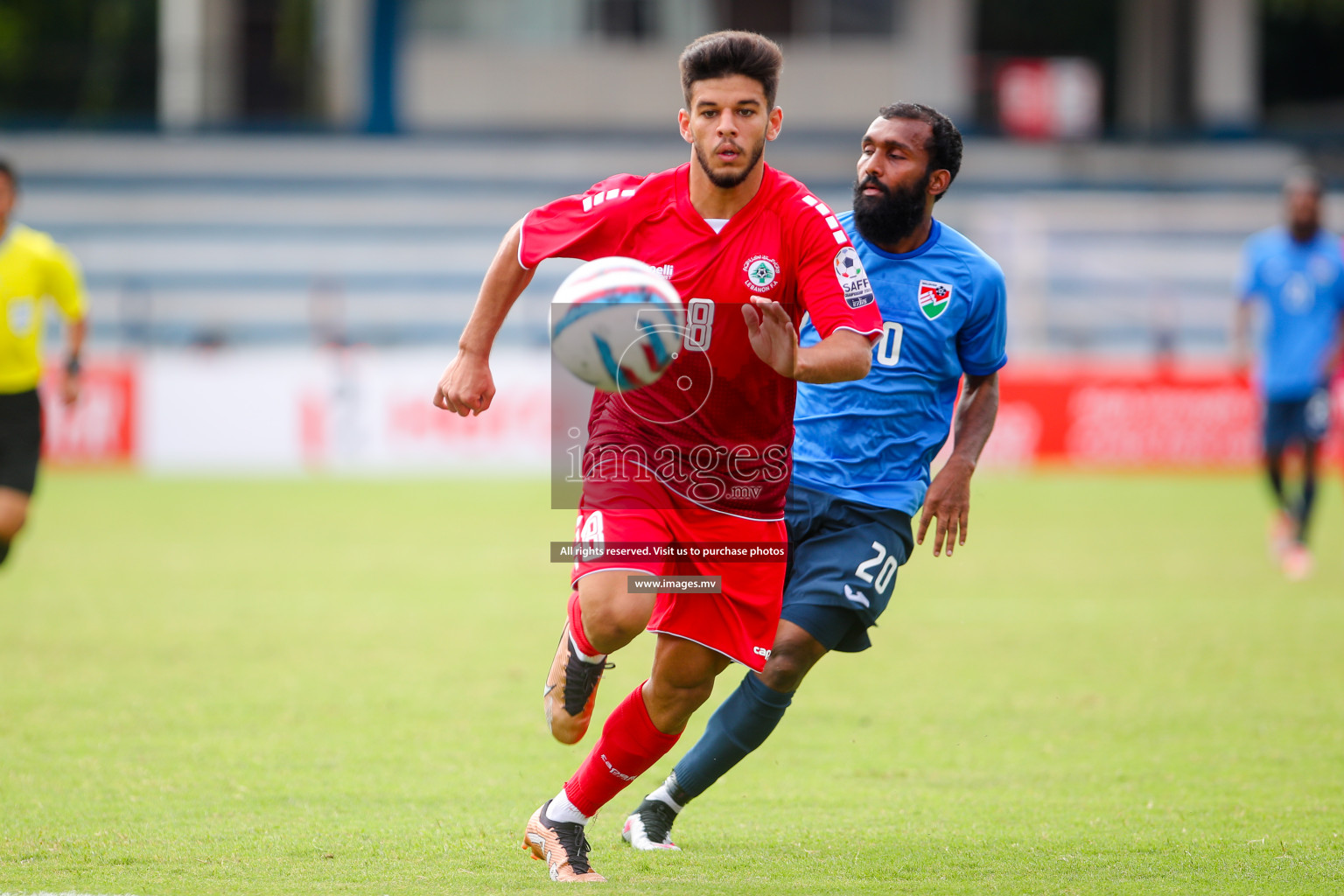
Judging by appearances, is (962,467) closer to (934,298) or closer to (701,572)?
(934,298)

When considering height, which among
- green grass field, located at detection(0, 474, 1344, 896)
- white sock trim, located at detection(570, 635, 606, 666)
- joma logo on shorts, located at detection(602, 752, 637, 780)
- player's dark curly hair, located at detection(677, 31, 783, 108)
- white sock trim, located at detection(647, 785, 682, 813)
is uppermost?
player's dark curly hair, located at detection(677, 31, 783, 108)

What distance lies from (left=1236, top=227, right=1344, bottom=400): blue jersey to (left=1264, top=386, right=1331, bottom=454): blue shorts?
74 millimetres

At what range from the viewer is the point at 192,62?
28.0 m

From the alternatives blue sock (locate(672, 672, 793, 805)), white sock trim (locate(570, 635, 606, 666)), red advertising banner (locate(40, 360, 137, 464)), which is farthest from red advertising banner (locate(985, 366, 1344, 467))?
white sock trim (locate(570, 635, 606, 666))

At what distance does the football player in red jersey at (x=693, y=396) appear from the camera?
13.2ft

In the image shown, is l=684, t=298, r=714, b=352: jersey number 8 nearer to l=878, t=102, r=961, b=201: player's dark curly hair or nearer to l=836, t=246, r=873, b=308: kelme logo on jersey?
l=836, t=246, r=873, b=308: kelme logo on jersey

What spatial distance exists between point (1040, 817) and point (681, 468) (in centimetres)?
178

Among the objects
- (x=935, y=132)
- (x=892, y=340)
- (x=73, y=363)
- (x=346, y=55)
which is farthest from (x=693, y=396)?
(x=346, y=55)

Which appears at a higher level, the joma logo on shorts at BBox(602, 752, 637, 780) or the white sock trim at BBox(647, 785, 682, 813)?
the joma logo on shorts at BBox(602, 752, 637, 780)

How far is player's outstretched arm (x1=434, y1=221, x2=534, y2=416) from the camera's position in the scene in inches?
160

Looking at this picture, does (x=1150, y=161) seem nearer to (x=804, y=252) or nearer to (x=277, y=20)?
(x=277, y=20)

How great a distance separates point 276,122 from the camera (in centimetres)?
2770

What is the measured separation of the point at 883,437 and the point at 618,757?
4.48 ft

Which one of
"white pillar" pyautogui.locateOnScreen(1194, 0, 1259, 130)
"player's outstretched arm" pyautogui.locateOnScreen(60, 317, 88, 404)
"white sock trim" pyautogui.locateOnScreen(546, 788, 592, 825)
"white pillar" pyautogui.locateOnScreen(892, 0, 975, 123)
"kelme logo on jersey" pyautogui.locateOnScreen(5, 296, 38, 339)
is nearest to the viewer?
"white sock trim" pyautogui.locateOnScreen(546, 788, 592, 825)
